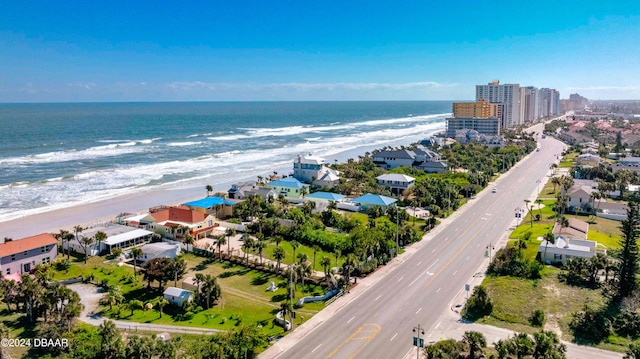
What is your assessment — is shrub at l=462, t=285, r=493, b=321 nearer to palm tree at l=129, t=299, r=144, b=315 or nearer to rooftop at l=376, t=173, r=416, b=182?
palm tree at l=129, t=299, r=144, b=315

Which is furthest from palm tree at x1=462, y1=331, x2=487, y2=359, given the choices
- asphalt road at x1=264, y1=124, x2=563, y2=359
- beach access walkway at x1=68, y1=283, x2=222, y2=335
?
beach access walkway at x1=68, y1=283, x2=222, y2=335

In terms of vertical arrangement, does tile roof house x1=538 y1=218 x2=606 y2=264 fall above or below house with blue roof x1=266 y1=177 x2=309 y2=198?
below

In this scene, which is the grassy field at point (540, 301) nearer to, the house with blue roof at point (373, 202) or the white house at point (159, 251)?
the house with blue roof at point (373, 202)

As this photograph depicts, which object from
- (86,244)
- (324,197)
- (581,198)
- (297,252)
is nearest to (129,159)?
(324,197)

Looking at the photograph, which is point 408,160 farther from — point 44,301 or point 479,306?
point 44,301

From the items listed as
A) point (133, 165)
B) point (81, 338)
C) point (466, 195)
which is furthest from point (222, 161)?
point (81, 338)

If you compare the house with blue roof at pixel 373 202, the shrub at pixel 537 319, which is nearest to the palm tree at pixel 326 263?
the shrub at pixel 537 319
